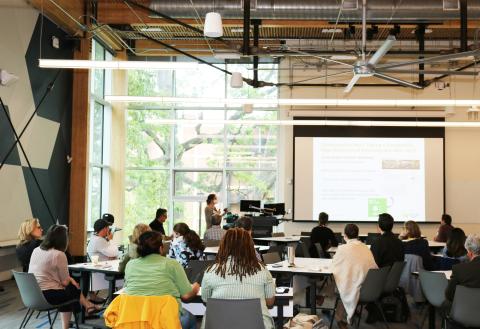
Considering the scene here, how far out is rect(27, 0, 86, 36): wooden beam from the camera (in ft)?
30.9

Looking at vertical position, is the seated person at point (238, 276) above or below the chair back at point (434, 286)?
above

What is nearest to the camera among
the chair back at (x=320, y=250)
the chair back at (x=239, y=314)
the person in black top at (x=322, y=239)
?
the chair back at (x=239, y=314)

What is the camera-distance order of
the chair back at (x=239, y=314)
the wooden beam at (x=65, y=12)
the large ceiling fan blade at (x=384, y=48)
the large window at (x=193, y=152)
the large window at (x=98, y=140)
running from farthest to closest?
the large window at (x=193, y=152) < the large window at (x=98, y=140) < the wooden beam at (x=65, y=12) < the large ceiling fan blade at (x=384, y=48) < the chair back at (x=239, y=314)

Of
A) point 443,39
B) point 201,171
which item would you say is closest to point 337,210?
point 201,171

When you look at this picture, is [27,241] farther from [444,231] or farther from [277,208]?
[277,208]

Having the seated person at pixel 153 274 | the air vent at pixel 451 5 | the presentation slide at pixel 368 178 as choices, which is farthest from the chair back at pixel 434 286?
the presentation slide at pixel 368 178

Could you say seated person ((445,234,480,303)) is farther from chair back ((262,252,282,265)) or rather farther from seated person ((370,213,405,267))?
chair back ((262,252,282,265))

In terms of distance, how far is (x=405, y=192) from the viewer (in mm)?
13203

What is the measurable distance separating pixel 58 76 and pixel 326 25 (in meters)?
5.19

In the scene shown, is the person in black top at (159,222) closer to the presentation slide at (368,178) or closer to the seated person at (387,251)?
the seated person at (387,251)

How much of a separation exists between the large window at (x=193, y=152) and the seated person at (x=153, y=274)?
1005 centimetres

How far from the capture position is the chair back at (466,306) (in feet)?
14.6

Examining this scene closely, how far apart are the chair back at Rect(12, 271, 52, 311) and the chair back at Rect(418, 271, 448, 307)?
354 cm

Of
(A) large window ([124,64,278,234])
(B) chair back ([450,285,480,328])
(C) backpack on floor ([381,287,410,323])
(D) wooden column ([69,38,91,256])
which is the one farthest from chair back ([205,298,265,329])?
(A) large window ([124,64,278,234])
